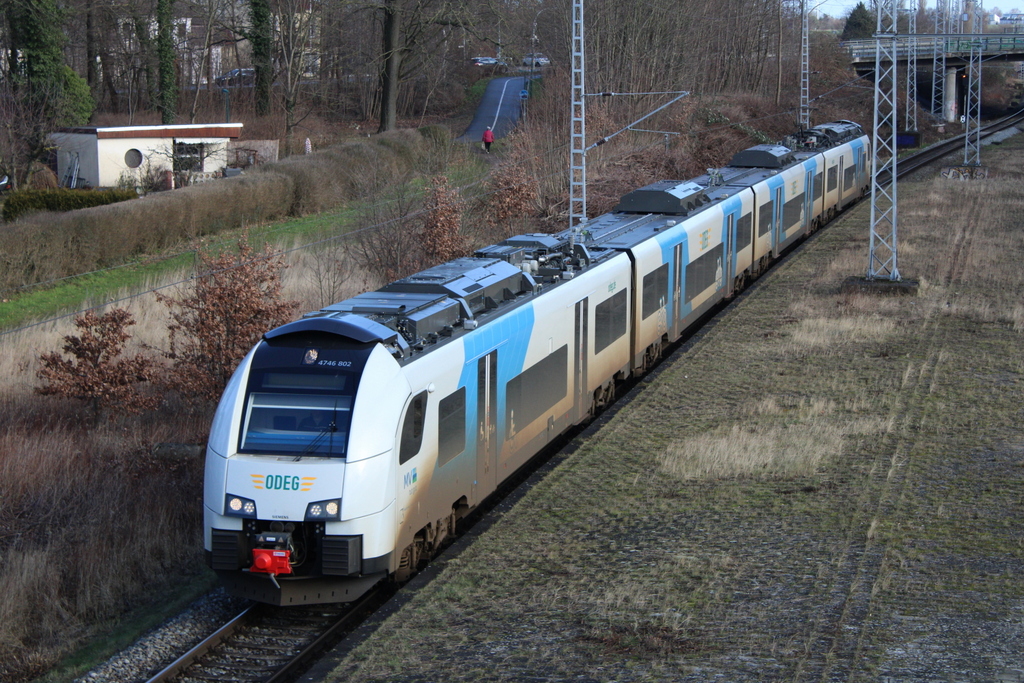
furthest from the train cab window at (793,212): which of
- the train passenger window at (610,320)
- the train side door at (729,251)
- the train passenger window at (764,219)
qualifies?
the train passenger window at (610,320)

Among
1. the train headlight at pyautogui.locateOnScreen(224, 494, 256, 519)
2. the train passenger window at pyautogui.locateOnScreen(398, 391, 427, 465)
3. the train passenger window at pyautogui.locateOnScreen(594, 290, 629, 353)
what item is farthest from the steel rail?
the train passenger window at pyautogui.locateOnScreen(594, 290, 629, 353)

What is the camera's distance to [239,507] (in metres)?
9.86

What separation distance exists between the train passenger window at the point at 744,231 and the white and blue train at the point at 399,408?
24.0ft

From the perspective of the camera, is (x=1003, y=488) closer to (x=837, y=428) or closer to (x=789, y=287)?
(x=837, y=428)

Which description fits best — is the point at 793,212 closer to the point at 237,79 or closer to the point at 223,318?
the point at 223,318

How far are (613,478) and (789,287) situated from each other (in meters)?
13.2

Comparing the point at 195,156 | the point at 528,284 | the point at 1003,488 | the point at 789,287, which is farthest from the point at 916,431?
the point at 195,156

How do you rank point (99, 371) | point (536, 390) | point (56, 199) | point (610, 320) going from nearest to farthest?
1. point (536, 390)
2. point (610, 320)
3. point (99, 371)
4. point (56, 199)

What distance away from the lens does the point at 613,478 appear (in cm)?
1370

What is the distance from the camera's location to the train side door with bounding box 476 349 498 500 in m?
12.0

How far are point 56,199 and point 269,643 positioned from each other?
2585 cm

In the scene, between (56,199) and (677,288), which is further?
(56,199)

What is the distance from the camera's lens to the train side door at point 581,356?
15312 millimetres

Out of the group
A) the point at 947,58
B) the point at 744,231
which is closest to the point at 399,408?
the point at 744,231
